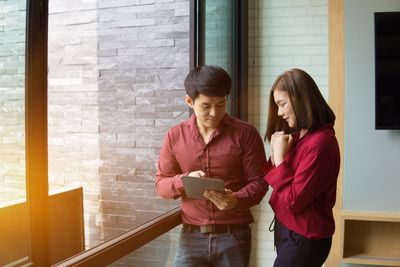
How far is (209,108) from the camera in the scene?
66.4 inches

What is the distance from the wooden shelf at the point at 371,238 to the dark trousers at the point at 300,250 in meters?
1.38

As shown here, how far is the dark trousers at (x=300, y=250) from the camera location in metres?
1.57

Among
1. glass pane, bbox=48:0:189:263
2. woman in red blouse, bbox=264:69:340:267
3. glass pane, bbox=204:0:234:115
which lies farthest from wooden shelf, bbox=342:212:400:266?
woman in red blouse, bbox=264:69:340:267

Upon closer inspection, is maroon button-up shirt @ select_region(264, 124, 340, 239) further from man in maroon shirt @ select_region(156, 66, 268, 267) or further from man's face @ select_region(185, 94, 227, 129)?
man's face @ select_region(185, 94, 227, 129)

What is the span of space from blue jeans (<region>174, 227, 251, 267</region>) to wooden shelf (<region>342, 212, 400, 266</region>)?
4.56 ft

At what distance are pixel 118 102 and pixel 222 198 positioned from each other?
4.42ft

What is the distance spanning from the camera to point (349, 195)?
297 cm

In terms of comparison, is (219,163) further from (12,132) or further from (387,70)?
(387,70)

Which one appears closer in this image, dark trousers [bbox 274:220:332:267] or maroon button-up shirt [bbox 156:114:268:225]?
dark trousers [bbox 274:220:332:267]

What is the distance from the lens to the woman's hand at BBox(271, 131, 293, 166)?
160cm

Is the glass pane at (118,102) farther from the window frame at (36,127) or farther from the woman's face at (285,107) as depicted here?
the window frame at (36,127)

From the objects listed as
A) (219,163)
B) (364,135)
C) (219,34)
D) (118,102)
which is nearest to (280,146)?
(219,163)

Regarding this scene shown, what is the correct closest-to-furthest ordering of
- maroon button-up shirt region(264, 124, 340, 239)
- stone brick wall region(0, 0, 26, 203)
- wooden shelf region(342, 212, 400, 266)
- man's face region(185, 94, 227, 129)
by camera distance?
stone brick wall region(0, 0, 26, 203), maroon button-up shirt region(264, 124, 340, 239), man's face region(185, 94, 227, 129), wooden shelf region(342, 212, 400, 266)

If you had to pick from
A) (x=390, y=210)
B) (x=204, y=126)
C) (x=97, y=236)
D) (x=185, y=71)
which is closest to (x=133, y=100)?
(x=185, y=71)
